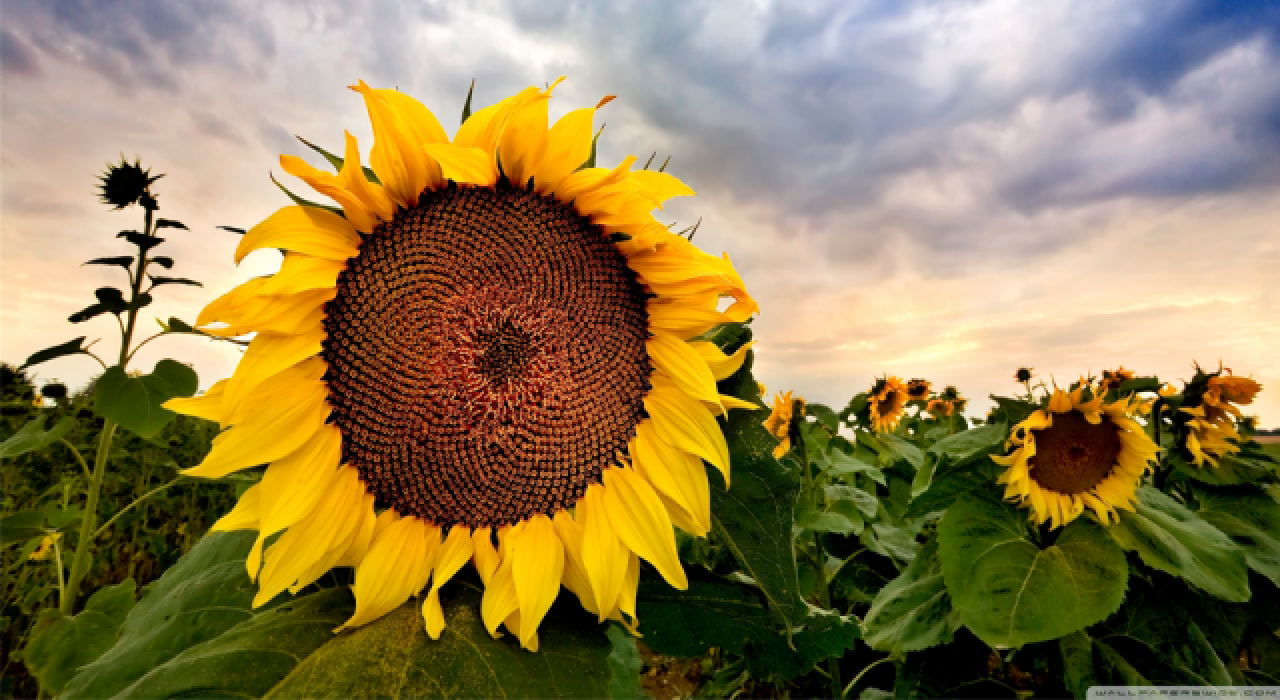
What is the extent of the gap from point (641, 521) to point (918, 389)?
7.32 m

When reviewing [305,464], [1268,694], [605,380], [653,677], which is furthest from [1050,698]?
[305,464]

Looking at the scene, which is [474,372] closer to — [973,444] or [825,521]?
[825,521]

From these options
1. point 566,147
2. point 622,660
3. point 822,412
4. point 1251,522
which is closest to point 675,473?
point 622,660

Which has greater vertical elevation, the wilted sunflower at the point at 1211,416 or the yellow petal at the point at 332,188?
the yellow petal at the point at 332,188

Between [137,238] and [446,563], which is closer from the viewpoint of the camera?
[446,563]

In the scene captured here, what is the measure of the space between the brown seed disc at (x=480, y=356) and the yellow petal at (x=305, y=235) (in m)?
0.03

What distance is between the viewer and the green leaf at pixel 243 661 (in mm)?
843

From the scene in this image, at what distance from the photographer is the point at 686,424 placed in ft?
3.84

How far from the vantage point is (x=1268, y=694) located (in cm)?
283

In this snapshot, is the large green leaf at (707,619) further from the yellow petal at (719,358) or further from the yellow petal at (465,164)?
the yellow petal at (465,164)

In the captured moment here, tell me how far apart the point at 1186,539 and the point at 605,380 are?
291 cm

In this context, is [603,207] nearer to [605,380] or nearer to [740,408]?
[605,380]

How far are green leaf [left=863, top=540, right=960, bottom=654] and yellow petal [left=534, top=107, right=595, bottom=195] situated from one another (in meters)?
2.44

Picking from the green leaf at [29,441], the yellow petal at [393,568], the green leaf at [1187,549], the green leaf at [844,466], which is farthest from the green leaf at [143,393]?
the green leaf at [1187,549]
